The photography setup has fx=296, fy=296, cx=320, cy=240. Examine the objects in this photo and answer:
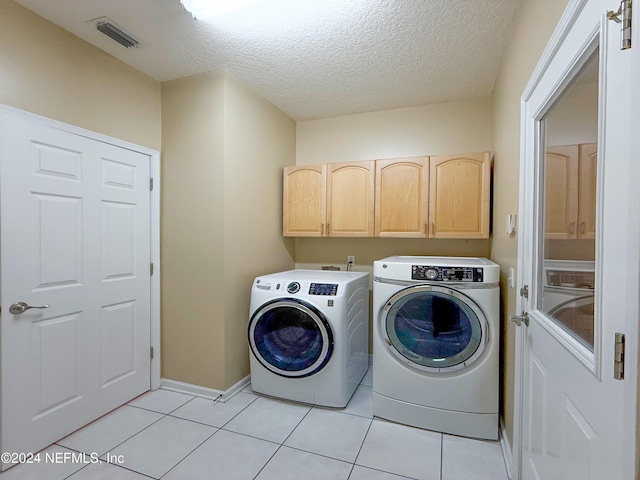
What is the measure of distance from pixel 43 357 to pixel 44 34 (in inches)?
74.5

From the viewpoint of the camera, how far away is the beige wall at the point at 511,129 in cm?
128

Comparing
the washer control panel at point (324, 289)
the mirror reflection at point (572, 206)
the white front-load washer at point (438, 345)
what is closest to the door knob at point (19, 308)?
the washer control panel at point (324, 289)

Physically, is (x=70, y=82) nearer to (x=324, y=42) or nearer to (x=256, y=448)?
(x=324, y=42)

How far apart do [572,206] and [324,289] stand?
1500 mm

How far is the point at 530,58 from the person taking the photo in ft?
4.53

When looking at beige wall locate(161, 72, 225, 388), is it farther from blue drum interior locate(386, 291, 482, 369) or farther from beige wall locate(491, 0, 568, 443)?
beige wall locate(491, 0, 568, 443)

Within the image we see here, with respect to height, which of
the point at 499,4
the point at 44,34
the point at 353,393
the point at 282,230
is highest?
the point at 499,4

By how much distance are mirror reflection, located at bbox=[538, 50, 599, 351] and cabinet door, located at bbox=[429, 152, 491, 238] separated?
1118 mm

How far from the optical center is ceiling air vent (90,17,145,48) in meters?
1.76

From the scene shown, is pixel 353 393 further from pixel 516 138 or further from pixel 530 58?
pixel 530 58

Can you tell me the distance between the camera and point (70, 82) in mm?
1863

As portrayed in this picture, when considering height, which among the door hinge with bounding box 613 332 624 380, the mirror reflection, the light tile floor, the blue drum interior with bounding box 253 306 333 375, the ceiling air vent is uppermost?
the ceiling air vent

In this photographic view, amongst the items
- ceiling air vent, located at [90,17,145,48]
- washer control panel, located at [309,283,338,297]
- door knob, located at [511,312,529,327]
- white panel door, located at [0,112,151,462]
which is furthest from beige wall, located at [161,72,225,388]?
door knob, located at [511,312,529,327]

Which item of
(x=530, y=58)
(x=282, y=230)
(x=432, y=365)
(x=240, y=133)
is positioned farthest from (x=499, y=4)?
(x=282, y=230)
